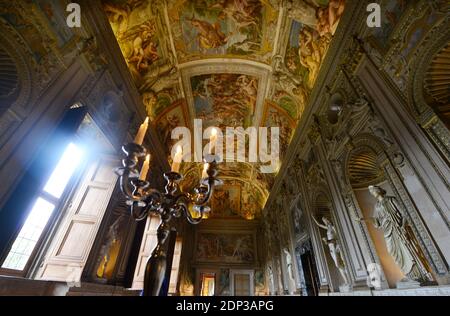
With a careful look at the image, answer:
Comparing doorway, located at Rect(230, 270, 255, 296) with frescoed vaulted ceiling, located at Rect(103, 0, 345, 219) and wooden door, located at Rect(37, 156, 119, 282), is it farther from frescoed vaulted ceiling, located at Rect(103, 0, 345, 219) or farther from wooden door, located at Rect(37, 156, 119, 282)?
wooden door, located at Rect(37, 156, 119, 282)

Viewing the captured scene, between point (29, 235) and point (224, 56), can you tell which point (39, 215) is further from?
point (224, 56)

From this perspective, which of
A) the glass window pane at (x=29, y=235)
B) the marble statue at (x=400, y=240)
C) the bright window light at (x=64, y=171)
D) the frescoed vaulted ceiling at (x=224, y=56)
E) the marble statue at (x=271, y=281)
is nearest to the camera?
the marble statue at (x=400, y=240)

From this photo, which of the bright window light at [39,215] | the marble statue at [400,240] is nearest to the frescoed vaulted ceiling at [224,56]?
the bright window light at [39,215]

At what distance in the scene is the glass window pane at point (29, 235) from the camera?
158 inches

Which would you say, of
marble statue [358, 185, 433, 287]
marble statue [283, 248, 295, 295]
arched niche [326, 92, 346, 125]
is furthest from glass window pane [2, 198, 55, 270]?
marble statue [283, 248, 295, 295]

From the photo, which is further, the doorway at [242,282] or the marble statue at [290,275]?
the doorway at [242,282]

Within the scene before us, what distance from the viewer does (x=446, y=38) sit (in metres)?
2.95

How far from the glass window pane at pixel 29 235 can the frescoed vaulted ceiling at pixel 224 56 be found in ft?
15.0

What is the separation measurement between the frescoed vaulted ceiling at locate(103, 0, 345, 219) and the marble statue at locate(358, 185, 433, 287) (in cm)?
446

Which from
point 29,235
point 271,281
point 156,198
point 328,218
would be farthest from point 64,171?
point 271,281

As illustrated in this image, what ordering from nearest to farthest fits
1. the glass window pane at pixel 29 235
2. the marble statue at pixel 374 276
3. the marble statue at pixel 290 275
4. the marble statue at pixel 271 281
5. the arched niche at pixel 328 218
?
1. the marble statue at pixel 374 276
2. the glass window pane at pixel 29 235
3. the arched niche at pixel 328 218
4. the marble statue at pixel 290 275
5. the marble statue at pixel 271 281

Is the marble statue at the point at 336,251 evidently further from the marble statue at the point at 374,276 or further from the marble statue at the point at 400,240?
the marble statue at the point at 400,240

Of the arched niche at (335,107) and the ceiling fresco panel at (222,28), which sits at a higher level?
the ceiling fresco panel at (222,28)

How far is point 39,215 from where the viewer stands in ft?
14.8
